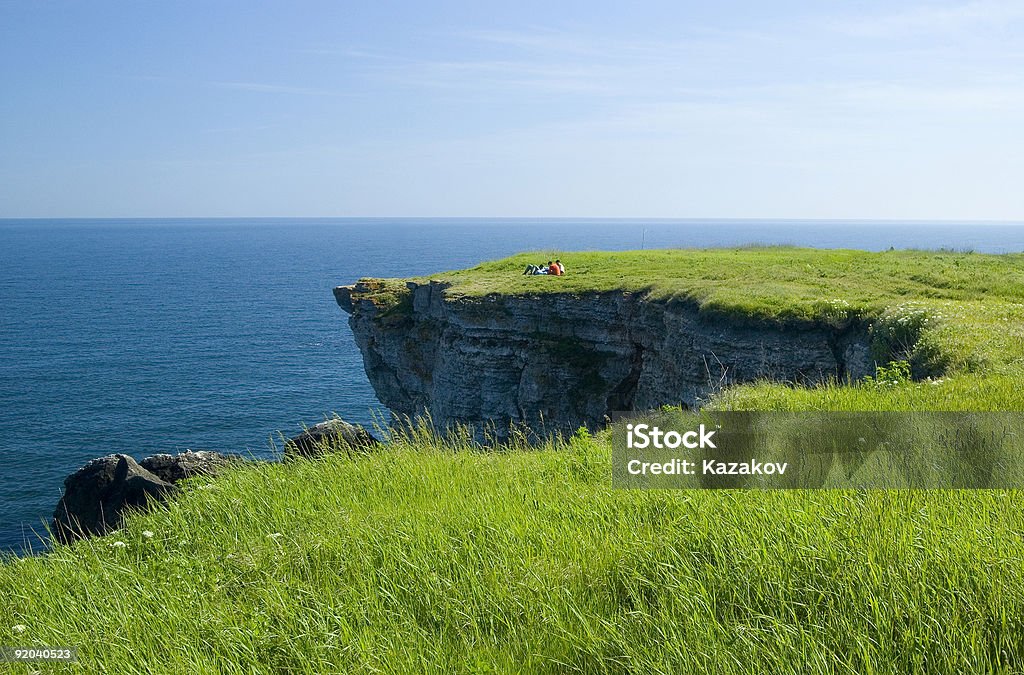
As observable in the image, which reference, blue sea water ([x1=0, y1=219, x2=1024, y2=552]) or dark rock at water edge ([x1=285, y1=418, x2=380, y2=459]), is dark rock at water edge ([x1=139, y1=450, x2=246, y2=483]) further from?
blue sea water ([x1=0, y1=219, x2=1024, y2=552])

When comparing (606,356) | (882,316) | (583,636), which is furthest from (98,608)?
(606,356)

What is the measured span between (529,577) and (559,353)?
84.9ft

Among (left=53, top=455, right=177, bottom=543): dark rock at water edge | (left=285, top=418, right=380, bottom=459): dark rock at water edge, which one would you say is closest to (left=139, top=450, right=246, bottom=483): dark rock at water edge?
(left=53, top=455, right=177, bottom=543): dark rock at water edge

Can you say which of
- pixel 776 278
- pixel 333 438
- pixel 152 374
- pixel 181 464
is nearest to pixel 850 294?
pixel 776 278

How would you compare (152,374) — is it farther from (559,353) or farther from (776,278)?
(776,278)

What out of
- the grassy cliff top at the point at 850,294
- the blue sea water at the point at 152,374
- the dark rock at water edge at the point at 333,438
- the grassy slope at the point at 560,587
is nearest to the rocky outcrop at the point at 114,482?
the blue sea water at the point at 152,374

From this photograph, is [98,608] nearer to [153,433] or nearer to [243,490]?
[243,490]

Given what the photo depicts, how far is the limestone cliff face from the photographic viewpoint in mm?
23969

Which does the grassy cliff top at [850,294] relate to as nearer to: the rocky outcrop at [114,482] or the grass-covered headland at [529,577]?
the grass-covered headland at [529,577]

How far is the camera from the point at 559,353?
30.9 meters

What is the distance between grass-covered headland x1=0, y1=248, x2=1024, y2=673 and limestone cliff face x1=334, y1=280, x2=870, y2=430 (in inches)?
611

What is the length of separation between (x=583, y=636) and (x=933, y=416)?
5.54 meters

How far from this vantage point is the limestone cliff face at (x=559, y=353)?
944 inches

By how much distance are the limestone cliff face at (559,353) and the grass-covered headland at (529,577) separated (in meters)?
15.5
